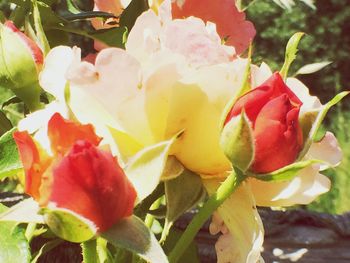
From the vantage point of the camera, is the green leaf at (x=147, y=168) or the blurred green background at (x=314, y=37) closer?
the green leaf at (x=147, y=168)

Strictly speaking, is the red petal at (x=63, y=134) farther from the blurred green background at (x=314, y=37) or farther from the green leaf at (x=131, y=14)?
the blurred green background at (x=314, y=37)

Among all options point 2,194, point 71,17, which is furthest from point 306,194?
point 2,194

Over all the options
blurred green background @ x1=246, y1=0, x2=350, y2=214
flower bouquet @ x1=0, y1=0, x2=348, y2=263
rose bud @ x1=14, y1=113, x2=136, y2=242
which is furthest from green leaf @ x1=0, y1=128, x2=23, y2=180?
blurred green background @ x1=246, y1=0, x2=350, y2=214

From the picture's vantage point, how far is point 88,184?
336 millimetres

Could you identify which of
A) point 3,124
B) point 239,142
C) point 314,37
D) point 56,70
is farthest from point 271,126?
point 314,37

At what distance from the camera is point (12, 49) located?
1.43 feet

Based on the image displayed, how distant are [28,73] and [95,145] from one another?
10cm

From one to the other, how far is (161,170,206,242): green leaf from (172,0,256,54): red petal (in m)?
0.13

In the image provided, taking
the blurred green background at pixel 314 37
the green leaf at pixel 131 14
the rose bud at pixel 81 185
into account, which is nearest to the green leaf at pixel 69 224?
the rose bud at pixel 81 185

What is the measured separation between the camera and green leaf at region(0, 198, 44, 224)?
1.20 feet

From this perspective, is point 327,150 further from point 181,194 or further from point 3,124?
point 3,124

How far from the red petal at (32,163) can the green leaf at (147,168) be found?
4 centimetres

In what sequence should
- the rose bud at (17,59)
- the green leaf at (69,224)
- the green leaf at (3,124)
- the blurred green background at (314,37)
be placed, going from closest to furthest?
the green leaf at (69,224) → the rose bud at (17,59) → the green leaf at (3,124) → the blurred green background at (314,37)

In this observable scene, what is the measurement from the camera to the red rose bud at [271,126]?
37 cm
